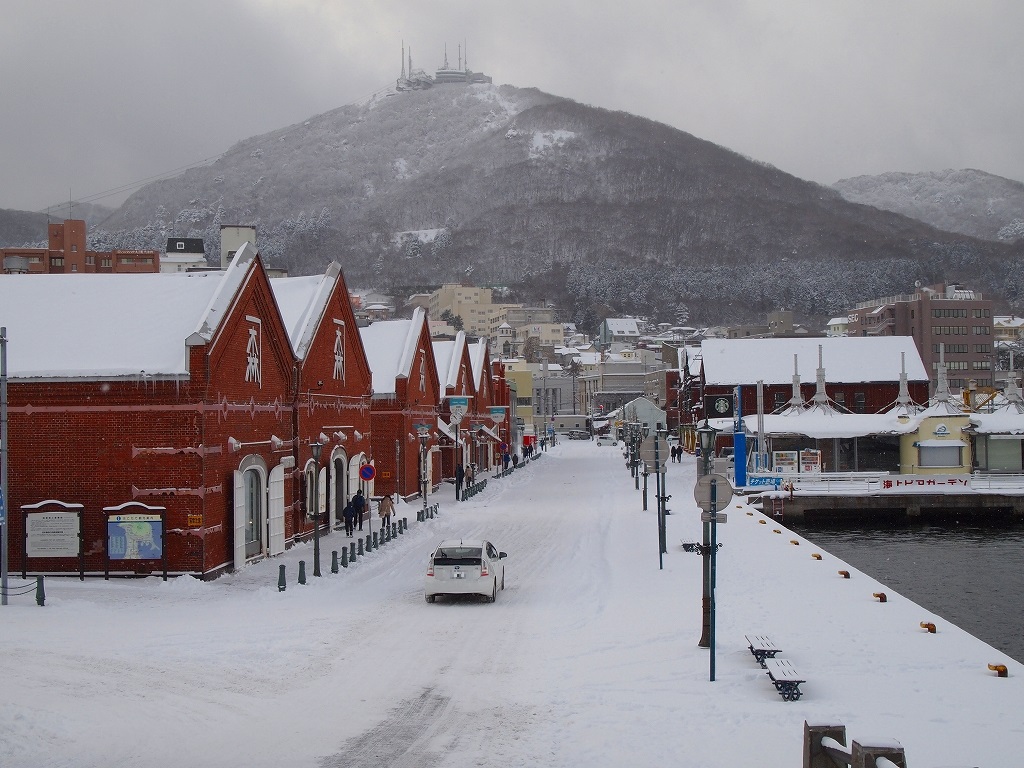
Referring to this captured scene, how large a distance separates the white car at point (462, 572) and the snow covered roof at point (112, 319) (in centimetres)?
827

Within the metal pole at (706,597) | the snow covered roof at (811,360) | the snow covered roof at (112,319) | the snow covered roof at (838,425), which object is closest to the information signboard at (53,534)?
the snow covered roof at (112,319)

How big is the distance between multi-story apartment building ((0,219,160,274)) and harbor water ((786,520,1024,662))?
95839mm

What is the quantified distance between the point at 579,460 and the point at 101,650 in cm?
7788

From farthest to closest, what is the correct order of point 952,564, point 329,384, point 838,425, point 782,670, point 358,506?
point 838,425 < point 952,564 < point 329,384 < point 358,506 < point 782,670

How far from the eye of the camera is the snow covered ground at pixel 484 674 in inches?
477

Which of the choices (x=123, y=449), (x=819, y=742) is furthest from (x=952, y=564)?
(x=819, y=742)

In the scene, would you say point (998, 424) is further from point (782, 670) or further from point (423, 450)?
point (782, 670)

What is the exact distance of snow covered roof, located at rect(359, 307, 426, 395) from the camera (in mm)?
49469

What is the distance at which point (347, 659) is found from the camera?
55.6ft

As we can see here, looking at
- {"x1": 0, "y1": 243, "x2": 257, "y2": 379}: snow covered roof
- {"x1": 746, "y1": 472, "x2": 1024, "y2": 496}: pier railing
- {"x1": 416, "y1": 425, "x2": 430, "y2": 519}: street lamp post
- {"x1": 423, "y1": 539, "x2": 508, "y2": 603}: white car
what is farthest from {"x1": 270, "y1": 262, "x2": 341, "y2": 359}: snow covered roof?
{"x1": 746, "y1": 472, "x2": 1024, "y2": 496}: pier railing

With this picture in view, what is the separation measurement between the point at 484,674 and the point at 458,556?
268 inches

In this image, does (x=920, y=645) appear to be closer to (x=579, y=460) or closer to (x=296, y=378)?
(x=296, y=378)

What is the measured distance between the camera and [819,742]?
9.46 m

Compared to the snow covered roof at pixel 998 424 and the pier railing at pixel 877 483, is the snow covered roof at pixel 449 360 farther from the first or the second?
the snow covered roof at pixel 998 424
